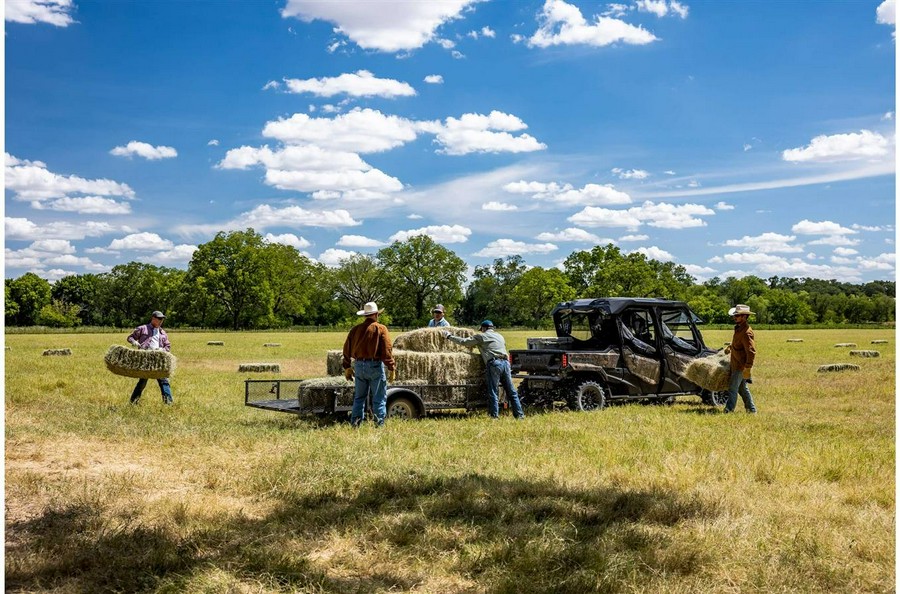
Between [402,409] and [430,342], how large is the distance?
5.81 ft

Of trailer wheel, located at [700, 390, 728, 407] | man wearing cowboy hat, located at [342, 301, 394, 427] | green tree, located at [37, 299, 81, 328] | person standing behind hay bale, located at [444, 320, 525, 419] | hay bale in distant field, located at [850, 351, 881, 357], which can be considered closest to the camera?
man wearing cowboy hat, located at [342, 301, 394, 427]

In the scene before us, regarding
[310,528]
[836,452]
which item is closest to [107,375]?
[310,528]

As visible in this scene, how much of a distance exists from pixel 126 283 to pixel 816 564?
113m

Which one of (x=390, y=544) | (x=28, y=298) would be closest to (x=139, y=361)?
(x=390, y=544)

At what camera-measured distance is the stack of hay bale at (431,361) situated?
1281cm

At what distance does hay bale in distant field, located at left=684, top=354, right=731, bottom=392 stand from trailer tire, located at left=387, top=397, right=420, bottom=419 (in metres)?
5.46

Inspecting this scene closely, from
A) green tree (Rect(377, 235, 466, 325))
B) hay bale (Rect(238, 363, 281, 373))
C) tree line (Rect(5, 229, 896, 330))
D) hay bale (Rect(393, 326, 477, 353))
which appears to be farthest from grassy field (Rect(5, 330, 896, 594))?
green tree (Rect(377, 235, 466, 325))

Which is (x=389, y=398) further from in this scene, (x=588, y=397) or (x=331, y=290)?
(x=331, y=290)

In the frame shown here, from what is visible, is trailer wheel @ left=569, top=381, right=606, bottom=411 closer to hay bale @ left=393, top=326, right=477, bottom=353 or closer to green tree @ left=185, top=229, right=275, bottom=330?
hay bale @ left=393, top=326, right=477, bottom=353

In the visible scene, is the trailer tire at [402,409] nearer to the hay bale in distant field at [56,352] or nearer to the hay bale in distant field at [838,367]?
the hay bale in distant field at [838,367]

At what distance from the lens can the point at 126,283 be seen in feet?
354

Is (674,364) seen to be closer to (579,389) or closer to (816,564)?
(579,389)

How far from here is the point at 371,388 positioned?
11.4 metres

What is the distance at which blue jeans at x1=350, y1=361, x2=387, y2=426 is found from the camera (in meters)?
11.3
